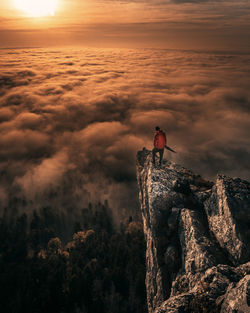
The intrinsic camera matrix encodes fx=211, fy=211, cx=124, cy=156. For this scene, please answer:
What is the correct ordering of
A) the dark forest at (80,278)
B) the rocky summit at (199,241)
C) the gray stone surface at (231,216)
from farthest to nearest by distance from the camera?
1. the dark forest at (80,278)
2. the gray stone surface at (231,216)
3. the rocky summit at (199,241)

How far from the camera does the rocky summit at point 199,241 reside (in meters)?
14.2

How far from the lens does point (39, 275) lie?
276 feet

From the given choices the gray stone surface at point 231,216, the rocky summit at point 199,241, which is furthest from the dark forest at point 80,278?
the gray stone surface at point 231,216

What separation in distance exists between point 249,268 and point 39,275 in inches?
3535

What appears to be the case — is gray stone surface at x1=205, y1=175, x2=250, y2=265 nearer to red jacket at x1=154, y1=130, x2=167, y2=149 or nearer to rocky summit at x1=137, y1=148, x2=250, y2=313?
rocky summit at x1=137, y1=148, x2=250, y2=313

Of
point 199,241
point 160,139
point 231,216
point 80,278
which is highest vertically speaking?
point 160,139

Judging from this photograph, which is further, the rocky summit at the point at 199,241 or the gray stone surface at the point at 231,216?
the gray stone surface at the point at 231,216

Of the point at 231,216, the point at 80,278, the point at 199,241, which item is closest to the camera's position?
the point at 231,216

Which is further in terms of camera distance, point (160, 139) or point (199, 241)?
point (160, 139)

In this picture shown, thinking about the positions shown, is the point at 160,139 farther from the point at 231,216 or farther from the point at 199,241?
the point at 199,241

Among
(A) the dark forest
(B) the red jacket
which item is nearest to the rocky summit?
(B) the red jacket

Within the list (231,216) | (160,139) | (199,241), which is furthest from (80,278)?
(231,216)

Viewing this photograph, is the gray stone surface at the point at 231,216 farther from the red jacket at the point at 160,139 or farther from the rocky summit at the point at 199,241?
the red jacket at the point at 160,139

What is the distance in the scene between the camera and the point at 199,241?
21.0 metres
